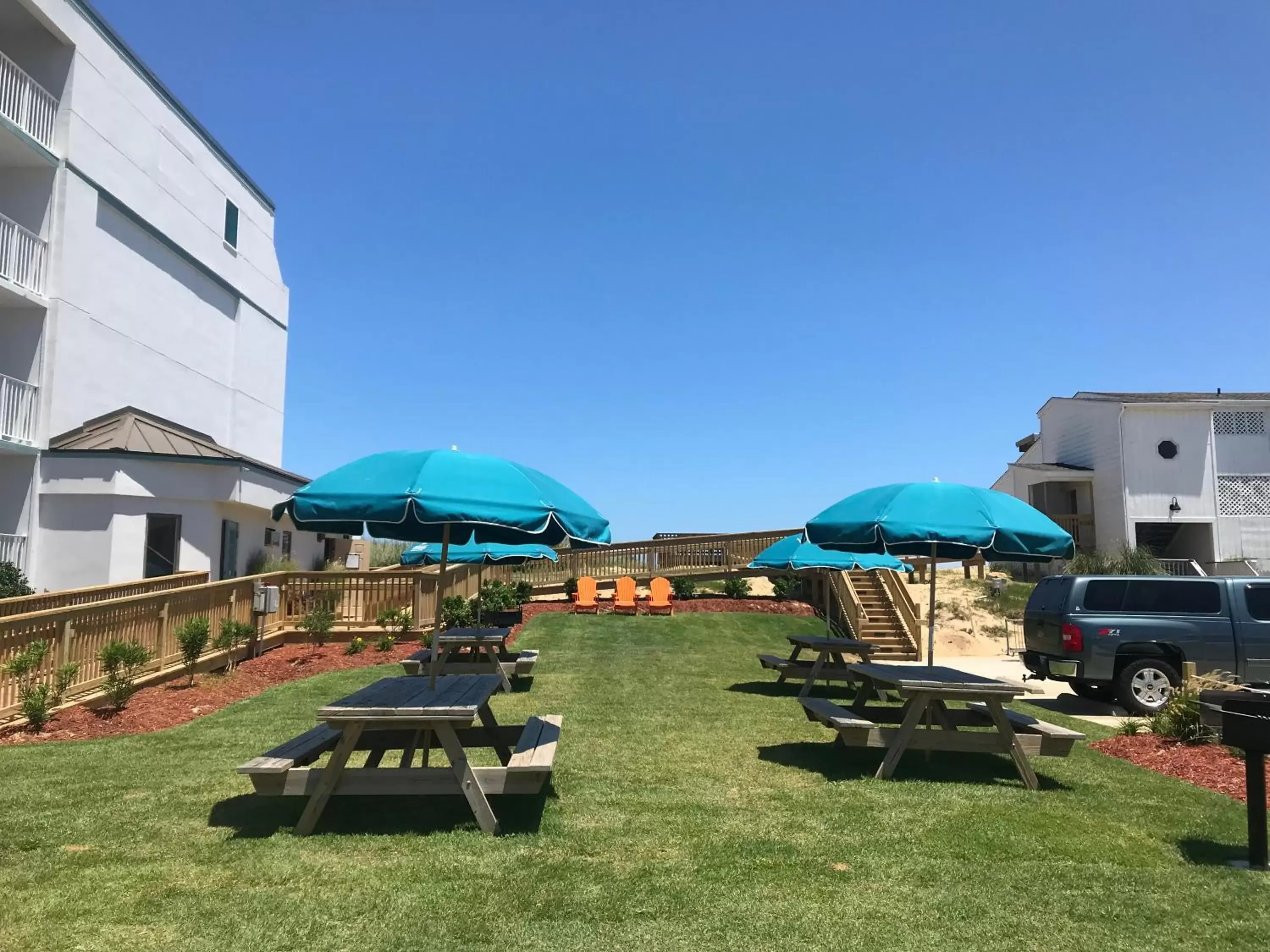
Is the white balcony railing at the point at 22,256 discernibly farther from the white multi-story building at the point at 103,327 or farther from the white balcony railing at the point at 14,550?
the white balcony railing at the point at 14,550

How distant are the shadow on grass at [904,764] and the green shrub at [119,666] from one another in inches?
280

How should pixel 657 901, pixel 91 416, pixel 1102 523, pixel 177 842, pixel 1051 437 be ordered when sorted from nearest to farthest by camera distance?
pixel 657 901
pixel 177 842
pixel 91 416
pixel 1102 523
pixel 1051 437

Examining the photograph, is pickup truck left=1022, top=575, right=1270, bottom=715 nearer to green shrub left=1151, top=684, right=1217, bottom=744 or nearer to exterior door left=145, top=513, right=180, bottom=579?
green shrub left=1151, top=684, right=1217, bottom=744

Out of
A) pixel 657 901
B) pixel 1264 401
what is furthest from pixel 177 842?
pixel 1264 401

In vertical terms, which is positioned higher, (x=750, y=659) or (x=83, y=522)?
(x=83, y=522)

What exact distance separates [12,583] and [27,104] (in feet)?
28.3

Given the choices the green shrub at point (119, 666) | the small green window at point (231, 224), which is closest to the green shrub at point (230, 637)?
the green shrub at point (119, 666)

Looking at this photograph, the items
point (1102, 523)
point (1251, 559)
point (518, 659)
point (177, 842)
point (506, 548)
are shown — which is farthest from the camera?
point (1102, 523)

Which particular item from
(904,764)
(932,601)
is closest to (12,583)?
(904,764)

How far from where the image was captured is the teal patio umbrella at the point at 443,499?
16.8 feet

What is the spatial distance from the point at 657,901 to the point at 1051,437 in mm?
32877

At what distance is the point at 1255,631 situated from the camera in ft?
36.2

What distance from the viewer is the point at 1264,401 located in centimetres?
2711

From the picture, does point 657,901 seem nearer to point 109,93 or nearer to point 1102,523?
point 109,93
